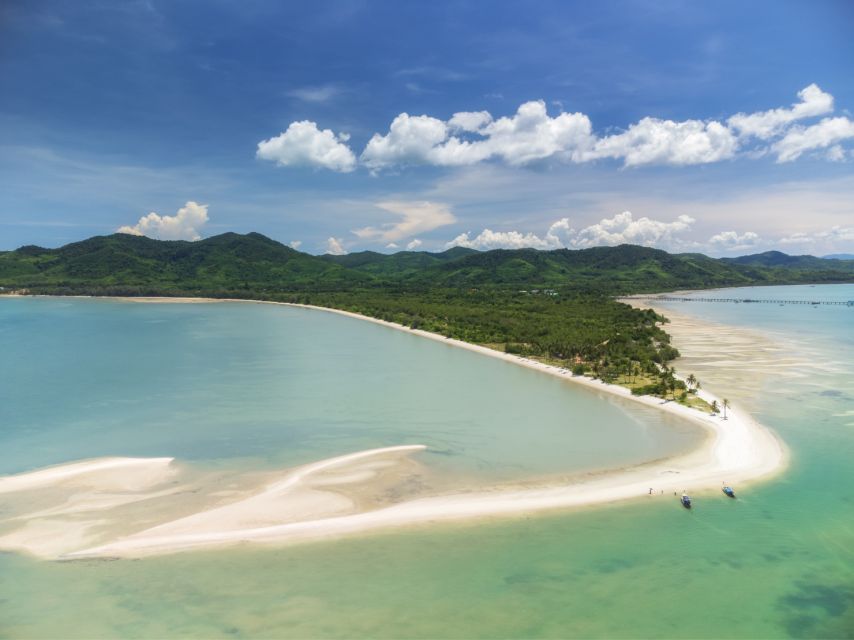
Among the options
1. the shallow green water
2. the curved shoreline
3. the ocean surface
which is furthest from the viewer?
the shallow green water

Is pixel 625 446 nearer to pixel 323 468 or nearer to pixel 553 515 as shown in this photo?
pixel 553 515

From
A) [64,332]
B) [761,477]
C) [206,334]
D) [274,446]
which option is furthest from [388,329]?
[761,477]

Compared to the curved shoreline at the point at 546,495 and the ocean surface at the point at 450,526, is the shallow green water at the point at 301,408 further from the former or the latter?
the curved shoreline at the point at 546,495

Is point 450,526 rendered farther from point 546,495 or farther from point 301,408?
point 301,408

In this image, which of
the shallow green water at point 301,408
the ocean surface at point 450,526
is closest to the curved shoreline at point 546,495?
the ocean surface at point 450,526

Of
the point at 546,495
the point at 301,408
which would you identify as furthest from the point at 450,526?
the point at 301,408

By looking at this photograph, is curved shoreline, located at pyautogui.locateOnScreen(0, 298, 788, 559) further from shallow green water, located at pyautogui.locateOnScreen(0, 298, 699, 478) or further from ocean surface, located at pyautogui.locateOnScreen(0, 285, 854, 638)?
shallow green water, located at pyautogui.locateOnScreen(0, 298, 699, 478)

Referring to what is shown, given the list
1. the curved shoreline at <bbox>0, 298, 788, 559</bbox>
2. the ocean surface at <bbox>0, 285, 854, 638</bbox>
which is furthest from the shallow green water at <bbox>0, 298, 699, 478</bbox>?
the curved shoreline at <bbox>0, 298, 788, 559</bbox>
